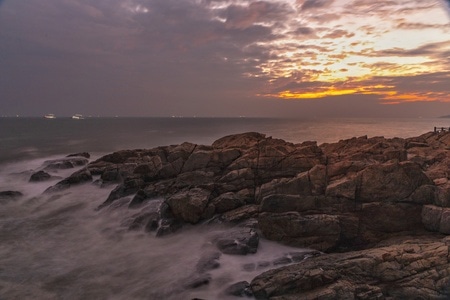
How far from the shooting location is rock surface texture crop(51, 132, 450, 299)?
15336 millimetres

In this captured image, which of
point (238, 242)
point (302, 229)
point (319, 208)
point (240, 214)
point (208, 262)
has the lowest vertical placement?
point (208, 262)

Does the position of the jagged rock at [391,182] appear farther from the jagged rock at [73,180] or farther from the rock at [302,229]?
the jagged rock at [73,180]

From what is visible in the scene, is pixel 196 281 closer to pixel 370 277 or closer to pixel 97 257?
pixel 97 257

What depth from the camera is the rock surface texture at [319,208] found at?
15336mm

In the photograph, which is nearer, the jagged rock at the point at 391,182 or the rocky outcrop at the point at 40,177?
the jagged rock at the point at 391,182

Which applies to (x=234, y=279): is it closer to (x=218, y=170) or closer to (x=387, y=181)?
(x=387, y=181)

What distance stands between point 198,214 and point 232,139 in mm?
17112

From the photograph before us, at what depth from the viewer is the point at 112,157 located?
45.0 meters

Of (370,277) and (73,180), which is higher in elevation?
(370,277)

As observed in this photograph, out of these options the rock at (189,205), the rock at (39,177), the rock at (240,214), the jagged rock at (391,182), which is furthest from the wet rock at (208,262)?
the rock at (39,177)

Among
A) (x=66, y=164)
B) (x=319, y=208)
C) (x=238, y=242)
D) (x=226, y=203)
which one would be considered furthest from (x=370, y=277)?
(x=66, y=164)

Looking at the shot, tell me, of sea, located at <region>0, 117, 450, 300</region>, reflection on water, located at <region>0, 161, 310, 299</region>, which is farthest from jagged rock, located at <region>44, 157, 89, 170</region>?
reflection on water, located at <region>0, 161, 310, 299</region>

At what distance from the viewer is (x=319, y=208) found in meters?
22.8

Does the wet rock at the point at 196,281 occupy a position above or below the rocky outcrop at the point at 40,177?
below
